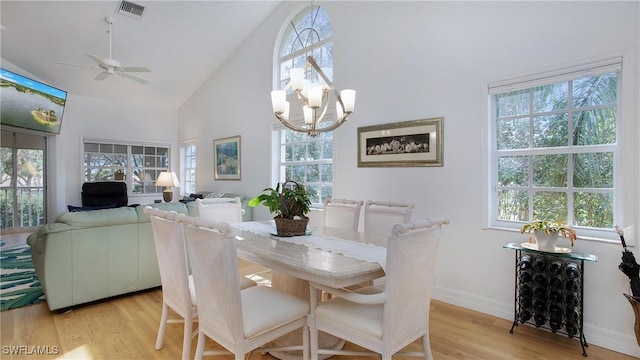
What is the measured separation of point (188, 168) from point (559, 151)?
6944 mm

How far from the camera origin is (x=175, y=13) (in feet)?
14.9

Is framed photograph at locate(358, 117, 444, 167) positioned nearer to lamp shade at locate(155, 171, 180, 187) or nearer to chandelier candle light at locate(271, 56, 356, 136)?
chandelier candle light at locate(271, 56, 356, 136)

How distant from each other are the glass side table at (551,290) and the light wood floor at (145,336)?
11 cm

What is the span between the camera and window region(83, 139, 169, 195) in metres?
6.48

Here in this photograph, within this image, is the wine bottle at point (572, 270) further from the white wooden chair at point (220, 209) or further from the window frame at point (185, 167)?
the window frame at point (185, 167)

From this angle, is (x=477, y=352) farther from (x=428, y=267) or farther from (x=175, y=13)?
(x=175, y=13)

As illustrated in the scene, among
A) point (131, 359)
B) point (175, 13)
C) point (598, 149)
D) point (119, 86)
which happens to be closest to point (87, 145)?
point (119, 86)

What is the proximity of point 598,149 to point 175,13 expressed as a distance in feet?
16.7

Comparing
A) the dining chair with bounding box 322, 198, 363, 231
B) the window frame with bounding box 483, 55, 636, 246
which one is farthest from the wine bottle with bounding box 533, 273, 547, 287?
the dining chair with bounding box 322, 198, 363, 231

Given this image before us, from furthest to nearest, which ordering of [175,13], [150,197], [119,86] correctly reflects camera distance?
[150,197], [119,86], [175,13]

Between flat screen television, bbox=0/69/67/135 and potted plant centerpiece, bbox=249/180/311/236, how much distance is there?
4.68m

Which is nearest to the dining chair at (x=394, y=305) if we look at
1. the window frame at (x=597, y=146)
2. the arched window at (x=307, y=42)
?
the window frame at (x=597, y=146)

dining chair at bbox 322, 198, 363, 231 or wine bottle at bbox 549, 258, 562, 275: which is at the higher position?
dining chair at bbox 322, 198, 363, 231

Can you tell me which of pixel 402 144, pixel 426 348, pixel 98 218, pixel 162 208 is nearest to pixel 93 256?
pixel 98 218
